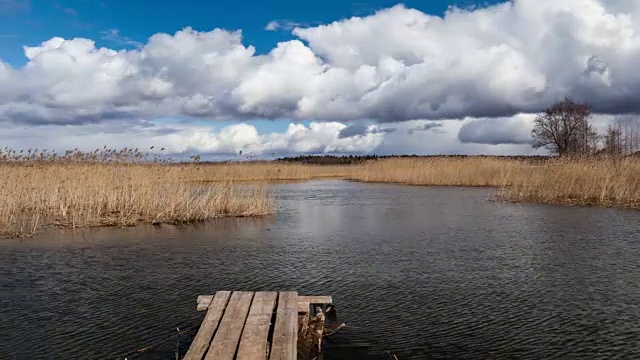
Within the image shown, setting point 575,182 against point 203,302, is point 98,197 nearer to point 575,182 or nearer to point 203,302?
point 203,302

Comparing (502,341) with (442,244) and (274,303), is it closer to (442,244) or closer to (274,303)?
(274,303)

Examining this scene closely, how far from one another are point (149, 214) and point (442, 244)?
27.0ft

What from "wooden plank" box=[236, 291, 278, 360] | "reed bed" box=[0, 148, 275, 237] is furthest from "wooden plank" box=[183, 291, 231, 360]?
"reed bed" box=[0, 148, 275, 237]

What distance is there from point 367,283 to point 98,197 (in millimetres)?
10328

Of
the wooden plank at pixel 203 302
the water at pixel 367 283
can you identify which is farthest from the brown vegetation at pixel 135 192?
the wooden plank at pixel 203 302

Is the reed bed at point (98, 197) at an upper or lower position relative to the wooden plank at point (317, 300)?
upper

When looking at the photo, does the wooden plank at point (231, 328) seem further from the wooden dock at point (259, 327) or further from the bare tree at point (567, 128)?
the bare tree at point (567, 128)

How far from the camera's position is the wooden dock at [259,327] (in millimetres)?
4281

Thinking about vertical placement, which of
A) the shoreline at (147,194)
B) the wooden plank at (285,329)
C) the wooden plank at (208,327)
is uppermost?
the shoreline at (147,194)

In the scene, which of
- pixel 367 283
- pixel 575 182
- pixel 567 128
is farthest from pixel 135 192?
pixel 567 128

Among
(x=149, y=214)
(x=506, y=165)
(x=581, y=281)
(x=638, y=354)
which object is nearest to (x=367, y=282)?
(x=581, y=281)

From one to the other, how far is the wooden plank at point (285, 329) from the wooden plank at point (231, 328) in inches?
12.6

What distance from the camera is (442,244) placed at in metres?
10.6

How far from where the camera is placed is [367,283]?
7.58 metres
